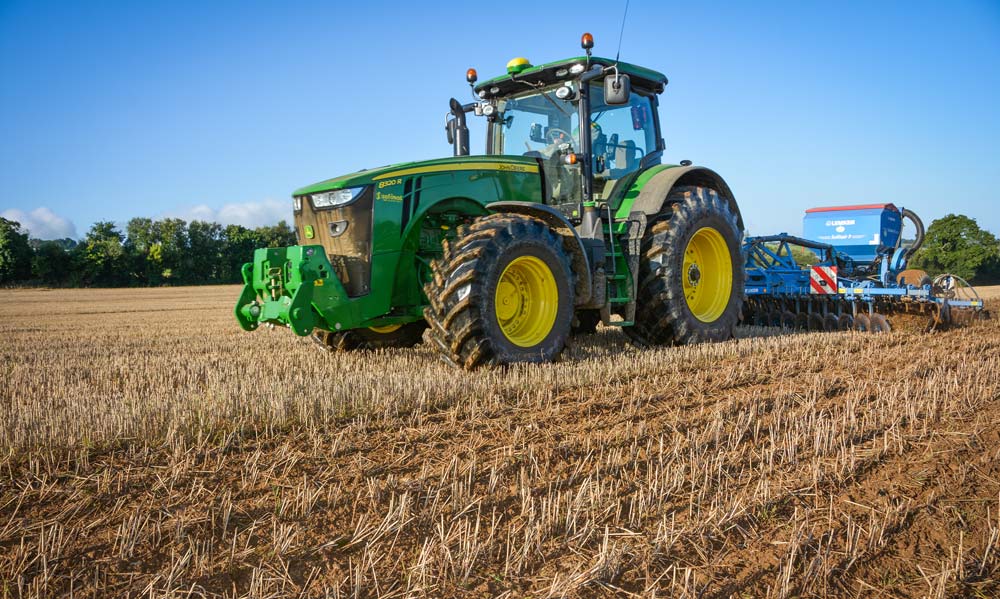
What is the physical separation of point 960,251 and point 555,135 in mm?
28141

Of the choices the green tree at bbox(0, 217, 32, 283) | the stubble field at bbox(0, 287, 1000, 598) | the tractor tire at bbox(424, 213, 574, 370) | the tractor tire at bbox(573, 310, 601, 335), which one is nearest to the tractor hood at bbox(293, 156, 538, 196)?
the tractor tire at bbox(424, 213, 574, 370)

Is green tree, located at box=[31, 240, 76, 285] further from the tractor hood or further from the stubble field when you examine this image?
the tractor hood

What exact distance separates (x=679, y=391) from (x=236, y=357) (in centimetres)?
473

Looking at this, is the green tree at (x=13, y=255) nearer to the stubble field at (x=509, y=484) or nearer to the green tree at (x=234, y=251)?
the green tree at (x=234, y=251)

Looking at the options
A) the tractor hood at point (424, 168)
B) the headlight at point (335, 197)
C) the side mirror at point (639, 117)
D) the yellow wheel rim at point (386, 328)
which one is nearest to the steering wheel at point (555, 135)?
the tractor hood at point (424, 168)

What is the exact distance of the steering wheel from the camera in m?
6.89

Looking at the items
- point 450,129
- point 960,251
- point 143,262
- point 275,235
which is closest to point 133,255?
point 143,262

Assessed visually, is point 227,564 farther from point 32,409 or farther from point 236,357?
point 236,357

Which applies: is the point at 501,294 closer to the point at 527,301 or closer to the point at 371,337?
the point at 527,301

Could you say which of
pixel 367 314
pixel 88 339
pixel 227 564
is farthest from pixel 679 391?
pixel 88 339

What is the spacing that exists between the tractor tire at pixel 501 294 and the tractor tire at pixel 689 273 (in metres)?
1.20

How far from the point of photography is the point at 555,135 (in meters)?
6.96

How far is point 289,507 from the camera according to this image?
2951 mm

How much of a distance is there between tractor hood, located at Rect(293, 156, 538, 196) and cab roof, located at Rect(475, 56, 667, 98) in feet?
2.66
